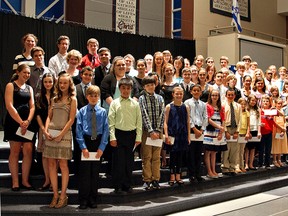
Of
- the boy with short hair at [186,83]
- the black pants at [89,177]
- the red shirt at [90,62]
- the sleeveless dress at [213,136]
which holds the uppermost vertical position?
the red shirt at [90,62]

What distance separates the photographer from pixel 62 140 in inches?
149

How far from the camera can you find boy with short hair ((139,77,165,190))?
14.1 ft

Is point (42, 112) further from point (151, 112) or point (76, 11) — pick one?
point (76, 11)

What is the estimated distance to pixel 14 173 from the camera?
155 inches

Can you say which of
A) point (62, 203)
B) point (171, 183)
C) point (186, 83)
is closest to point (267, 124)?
point (186, 83)

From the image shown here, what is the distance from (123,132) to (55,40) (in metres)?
6.25

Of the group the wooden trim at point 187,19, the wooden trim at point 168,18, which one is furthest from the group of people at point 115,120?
the wooden trim at point 168,18

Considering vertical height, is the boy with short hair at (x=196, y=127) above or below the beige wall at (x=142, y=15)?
below

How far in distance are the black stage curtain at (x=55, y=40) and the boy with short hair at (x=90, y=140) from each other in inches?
206

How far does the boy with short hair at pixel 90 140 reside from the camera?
3791 millimetres

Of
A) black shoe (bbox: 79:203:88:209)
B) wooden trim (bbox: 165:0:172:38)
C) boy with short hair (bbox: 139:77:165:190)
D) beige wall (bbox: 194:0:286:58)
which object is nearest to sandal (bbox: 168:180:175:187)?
boy with short hair (bbox: 139:77:165:190)

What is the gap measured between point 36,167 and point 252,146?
10.5 ft

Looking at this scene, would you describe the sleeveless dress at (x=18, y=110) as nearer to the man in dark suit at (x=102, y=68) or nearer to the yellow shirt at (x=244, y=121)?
the man in dark suit at (x=102, y=68)

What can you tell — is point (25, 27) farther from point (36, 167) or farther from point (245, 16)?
point (245, 16)
